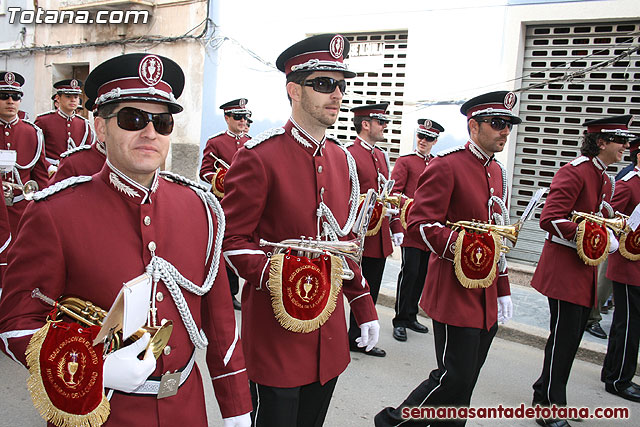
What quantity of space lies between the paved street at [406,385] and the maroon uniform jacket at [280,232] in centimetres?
156

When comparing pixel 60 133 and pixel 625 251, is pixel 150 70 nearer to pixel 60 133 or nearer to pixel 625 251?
pixel 625 251

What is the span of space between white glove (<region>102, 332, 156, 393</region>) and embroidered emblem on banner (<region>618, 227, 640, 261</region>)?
4366 mm

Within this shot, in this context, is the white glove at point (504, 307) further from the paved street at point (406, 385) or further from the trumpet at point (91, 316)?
the trumpet at point (91, 316)

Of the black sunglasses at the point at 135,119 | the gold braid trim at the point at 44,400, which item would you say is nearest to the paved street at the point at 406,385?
the gold braid trim at the point at 44,400

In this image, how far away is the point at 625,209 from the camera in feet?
16.9

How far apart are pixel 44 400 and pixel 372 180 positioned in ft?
15.2

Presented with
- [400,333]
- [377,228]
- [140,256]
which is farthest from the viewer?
[400,333]

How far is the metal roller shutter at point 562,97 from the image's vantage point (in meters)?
7.73

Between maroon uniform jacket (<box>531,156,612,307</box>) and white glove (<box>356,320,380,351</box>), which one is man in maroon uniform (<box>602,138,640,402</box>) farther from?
white glove (<box>356,320,380,351</box>)

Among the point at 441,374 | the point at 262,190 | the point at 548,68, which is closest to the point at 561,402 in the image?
the point at 441,374

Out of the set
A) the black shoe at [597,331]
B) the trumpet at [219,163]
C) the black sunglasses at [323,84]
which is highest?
the black sunglasses at [323,84]

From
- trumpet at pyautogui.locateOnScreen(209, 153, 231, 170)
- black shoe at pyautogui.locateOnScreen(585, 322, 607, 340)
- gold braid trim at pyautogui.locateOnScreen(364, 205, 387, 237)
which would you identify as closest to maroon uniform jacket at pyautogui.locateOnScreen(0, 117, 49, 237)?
trumpet at pyautogui.locateOnScreen(209, 153, 231, 170)

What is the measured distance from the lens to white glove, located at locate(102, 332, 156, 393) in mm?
1761

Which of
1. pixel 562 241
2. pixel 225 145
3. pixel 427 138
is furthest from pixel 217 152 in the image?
pixel 562 241
